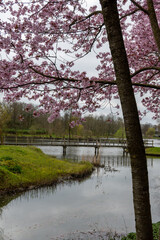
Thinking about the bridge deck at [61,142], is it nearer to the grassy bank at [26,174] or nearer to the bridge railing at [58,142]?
the bridge railing at [58,142]

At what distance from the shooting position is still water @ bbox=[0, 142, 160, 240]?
7.18 meters

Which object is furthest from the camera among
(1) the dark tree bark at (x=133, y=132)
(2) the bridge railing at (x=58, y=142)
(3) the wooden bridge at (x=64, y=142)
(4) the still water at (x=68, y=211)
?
(2) the bridge railing at (x=58, y=142)

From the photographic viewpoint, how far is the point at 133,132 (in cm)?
248

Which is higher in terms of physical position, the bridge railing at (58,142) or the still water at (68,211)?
the bridge railing at (58,142)

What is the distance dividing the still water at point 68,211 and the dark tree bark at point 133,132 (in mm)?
5093

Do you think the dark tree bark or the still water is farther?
the still water

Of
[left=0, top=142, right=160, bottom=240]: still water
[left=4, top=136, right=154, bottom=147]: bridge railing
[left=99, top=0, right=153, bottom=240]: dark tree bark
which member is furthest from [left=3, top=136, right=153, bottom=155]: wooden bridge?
[left=99, top=0, right=153, bottom=240]: dark tree bark

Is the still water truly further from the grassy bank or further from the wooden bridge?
the wooden bridge

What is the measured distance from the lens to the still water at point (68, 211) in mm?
7184

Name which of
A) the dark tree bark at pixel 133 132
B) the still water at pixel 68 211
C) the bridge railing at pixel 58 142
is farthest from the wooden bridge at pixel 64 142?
the dark tree bark at pixel 133 132

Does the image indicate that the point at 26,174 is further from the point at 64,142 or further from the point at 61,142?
the point at 61,142

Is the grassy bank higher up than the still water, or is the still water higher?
the grassy bank

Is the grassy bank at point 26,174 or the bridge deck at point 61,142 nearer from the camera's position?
the grassy bank at point 26,174

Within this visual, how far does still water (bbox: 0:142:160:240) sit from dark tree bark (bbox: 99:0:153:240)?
5.09 metres
